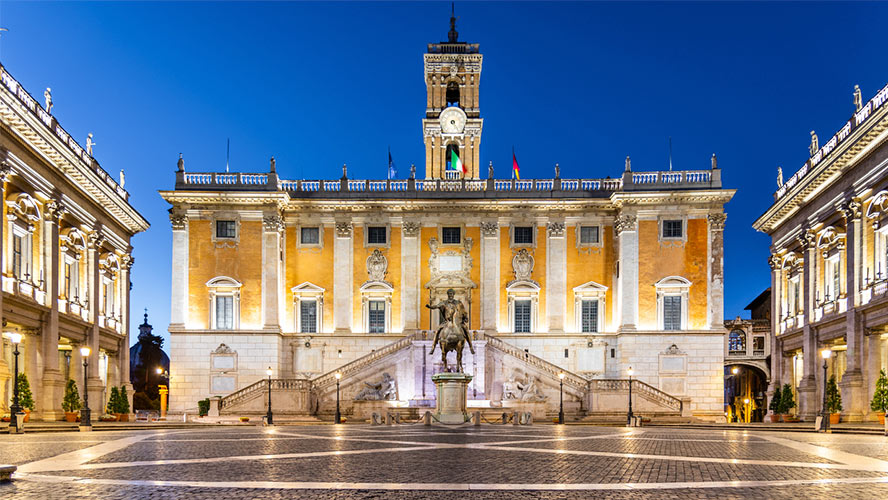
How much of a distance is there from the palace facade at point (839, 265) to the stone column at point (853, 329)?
0.14 ft

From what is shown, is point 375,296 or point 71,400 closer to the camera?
point 71,400

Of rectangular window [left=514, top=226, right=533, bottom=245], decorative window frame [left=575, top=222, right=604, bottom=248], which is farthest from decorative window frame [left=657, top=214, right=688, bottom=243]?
rectangular window [left=514, top=226, right=533, bottom=245]

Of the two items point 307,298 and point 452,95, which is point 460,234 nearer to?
point 307,298

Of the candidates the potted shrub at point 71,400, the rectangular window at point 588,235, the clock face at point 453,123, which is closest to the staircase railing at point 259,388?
the potted shrub at point 71,400

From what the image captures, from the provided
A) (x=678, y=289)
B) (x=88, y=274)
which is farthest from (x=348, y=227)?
(x=678, y=289)

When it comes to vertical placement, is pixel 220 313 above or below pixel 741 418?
above

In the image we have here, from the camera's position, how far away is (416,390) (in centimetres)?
4662

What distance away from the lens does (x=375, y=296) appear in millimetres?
53000

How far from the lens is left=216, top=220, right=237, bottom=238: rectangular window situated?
51938 mm

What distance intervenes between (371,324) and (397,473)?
40692 mm

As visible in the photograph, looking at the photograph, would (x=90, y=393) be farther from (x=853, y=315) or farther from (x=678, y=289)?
(x=853, y=315)

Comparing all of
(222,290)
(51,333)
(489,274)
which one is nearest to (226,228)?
(222,290)

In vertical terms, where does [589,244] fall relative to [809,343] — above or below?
above

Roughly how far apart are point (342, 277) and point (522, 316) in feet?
37.9
